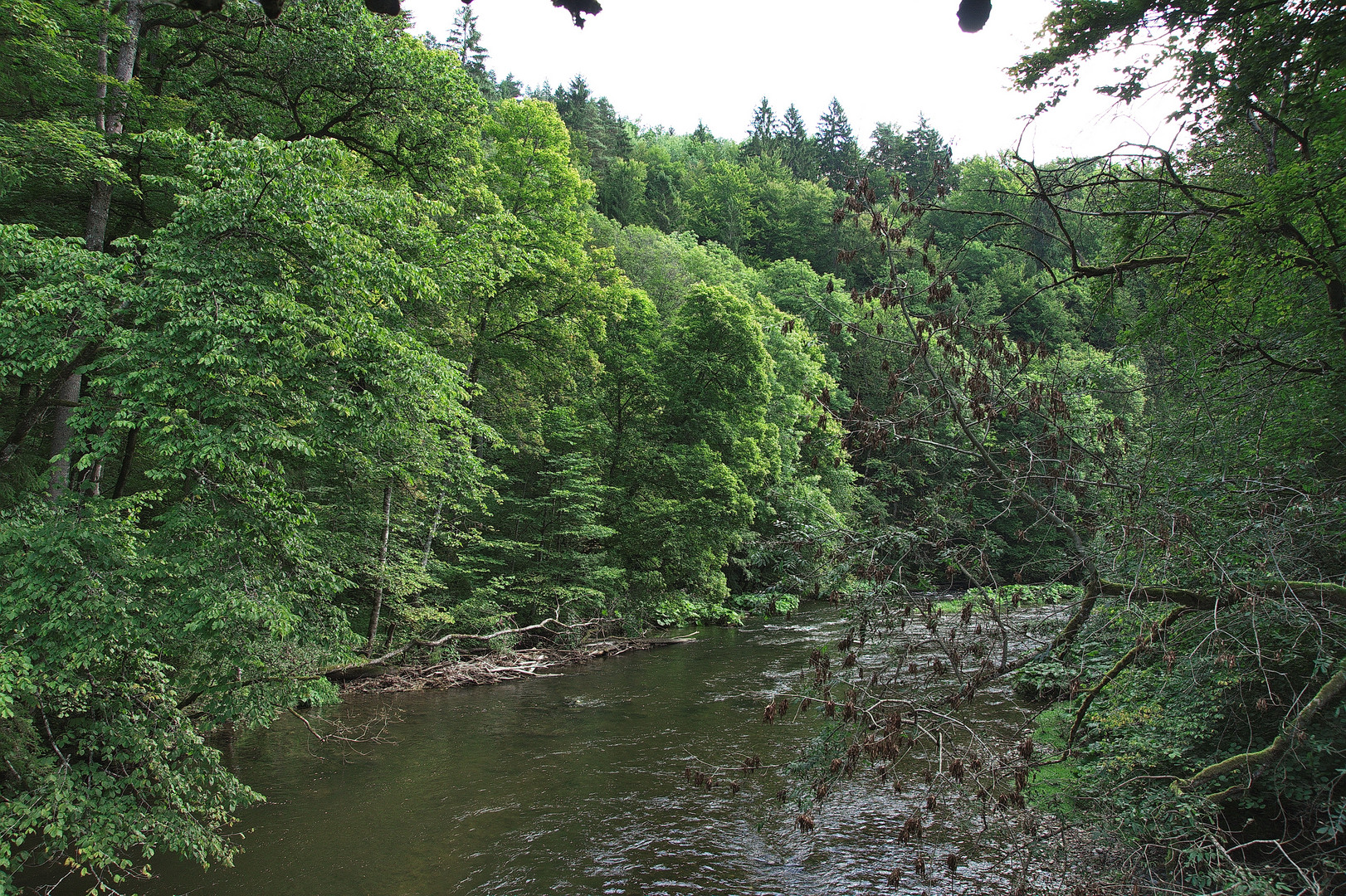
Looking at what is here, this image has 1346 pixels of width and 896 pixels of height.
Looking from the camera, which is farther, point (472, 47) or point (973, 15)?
point (472, 47)

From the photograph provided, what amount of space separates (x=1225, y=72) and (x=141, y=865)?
13.8 meters

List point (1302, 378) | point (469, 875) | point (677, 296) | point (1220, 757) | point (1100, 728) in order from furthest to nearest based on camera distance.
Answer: point (677, 296) → point (469, 875) → point (1100, 728) → point (1302, 378) → point (1220, 757)

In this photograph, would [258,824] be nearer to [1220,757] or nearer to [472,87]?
[1220,757]

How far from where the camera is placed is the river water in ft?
24.9

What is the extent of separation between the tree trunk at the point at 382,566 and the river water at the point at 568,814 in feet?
6.45

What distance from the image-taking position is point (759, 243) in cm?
5447

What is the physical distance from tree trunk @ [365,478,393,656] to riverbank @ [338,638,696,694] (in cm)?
65

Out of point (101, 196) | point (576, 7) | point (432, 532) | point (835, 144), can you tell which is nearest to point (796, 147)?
point (835, 144)

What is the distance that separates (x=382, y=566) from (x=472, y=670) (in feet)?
11.2

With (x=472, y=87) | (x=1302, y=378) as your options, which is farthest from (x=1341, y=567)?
(x=472, y=87)

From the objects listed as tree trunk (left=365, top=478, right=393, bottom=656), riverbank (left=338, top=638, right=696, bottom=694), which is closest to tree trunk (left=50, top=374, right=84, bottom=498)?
tree trunk (left=365, top=478, right=393, bottom=656)

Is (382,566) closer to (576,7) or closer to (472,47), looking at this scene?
(576,7)

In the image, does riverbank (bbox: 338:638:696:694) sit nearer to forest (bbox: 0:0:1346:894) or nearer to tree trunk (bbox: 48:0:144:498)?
forest (bbox: 0:0:1346:894)

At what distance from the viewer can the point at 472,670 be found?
16.8m
